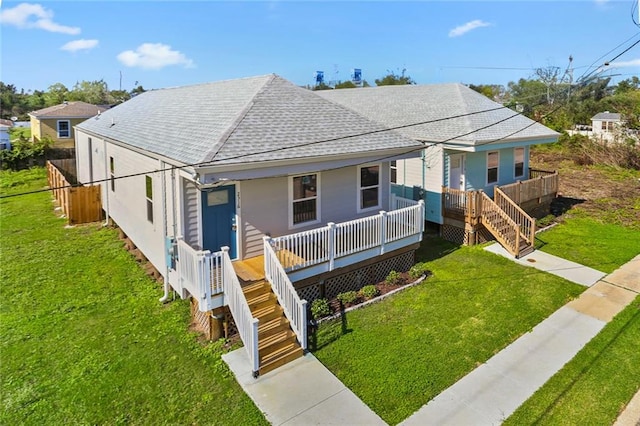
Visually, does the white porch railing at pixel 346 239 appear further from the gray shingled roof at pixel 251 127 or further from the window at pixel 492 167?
the window at pixel 492 167

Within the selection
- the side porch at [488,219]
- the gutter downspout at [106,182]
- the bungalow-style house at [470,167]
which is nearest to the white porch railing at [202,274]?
the bungalow-style house at [470,167]

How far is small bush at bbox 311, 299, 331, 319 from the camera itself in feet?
30.9

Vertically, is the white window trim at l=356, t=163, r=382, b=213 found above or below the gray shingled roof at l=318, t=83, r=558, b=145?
below

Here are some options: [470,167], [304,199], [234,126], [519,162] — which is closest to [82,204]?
[234,126]

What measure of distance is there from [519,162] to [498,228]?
5453 millimetres

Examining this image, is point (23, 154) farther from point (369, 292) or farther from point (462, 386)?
point (462, 386)

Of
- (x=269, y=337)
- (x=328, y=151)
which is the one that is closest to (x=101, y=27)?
(x=328, y=151)

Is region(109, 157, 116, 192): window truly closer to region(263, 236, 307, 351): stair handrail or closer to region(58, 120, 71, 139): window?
region(263, 236, 307, 351): stair handrail

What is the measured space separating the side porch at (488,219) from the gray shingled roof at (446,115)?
188 cm

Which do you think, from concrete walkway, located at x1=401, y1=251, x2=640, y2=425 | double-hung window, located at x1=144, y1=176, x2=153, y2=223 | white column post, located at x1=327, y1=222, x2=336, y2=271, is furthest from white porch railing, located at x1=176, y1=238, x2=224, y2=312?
concrete walkway, located at x1=401, y1=251, x2=640, y2=425

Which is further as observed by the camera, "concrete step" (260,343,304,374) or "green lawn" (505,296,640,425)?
"concrete step" (260,343,304,374)

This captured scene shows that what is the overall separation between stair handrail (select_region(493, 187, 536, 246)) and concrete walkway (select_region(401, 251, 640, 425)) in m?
2.70

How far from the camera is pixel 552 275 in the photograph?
39.4ft

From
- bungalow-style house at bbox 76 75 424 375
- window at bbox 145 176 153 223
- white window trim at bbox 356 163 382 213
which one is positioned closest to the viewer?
bungalow-style house at bbox 76 75 424 375
